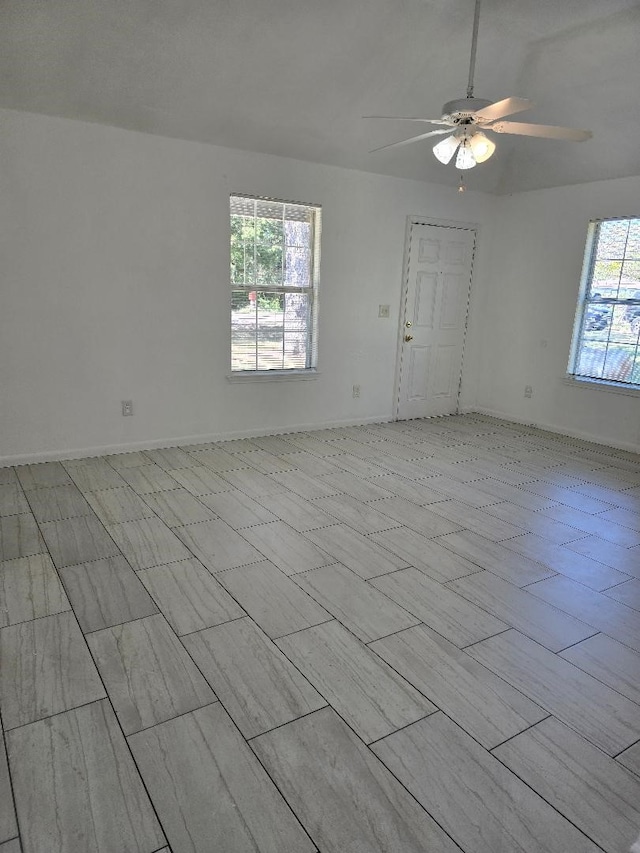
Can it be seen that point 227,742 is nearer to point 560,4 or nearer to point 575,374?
point 560,4

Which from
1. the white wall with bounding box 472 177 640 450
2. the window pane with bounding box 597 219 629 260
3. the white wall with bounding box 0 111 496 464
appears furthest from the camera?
the white wall with bounding box 472 177 640 450

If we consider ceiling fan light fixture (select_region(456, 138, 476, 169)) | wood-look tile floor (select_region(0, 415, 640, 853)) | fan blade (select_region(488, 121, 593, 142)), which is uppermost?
fan blade (select_region(488, 121, 593, 142))

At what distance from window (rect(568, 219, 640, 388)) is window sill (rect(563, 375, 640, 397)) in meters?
0.04

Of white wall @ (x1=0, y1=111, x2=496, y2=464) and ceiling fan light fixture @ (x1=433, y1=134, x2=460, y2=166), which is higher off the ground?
ceiling fan light fixture @ (x1=433, y1=134, x2=460, y2=166)

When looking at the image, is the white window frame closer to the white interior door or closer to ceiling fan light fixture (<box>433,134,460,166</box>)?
the white interior door

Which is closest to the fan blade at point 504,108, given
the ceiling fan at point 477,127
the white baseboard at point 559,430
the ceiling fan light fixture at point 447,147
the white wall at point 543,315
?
the ceiling fan at point 477,127

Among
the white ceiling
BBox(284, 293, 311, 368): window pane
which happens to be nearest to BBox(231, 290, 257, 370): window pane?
BBox(284, 293, 311, 368): window pane

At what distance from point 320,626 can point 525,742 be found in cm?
89

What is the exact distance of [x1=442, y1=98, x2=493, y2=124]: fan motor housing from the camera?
2910 millimetres

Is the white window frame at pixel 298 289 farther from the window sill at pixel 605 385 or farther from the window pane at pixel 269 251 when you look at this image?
the window sill at pixel 605 385

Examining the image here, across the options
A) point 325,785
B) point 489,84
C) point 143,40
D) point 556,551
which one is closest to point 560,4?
point 489,84

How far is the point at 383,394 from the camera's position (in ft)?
19.8

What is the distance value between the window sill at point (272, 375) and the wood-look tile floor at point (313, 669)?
1386mm

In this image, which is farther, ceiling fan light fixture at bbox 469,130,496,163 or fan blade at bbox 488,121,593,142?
ceiling fan light fixture at bbox 469,130,496,163
